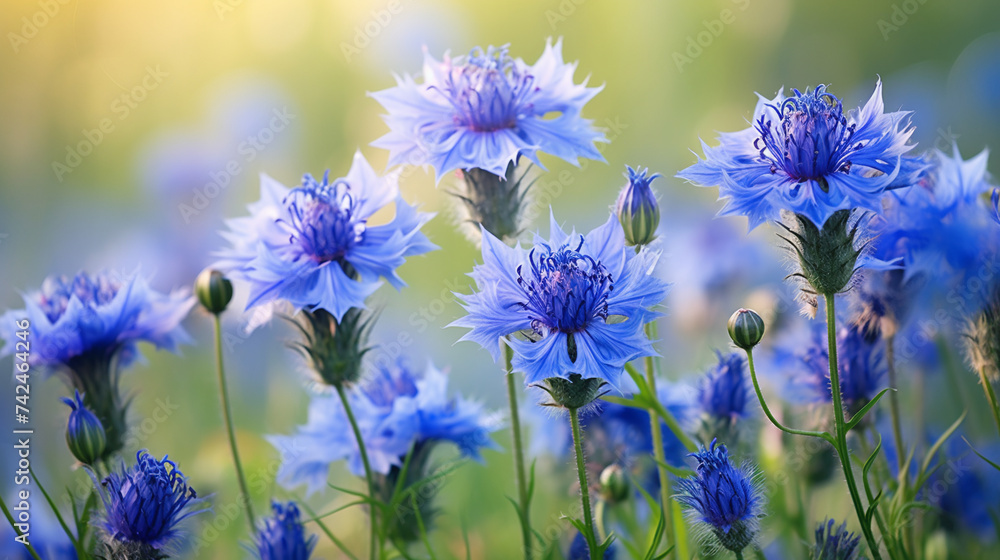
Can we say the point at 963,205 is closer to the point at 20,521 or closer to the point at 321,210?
the point at 321,210

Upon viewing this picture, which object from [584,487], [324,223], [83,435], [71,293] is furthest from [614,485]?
[71,293]

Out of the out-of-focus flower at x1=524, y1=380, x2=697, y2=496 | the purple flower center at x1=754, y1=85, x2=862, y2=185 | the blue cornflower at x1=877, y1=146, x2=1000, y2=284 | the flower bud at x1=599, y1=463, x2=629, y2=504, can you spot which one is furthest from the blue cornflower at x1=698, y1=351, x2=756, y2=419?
the purple flower center at x1=754, y1=85, x2=862, y2=185

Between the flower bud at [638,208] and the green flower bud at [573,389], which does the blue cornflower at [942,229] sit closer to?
the flower bud at [638,208]

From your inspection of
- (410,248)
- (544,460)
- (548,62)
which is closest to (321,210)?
(410,248)

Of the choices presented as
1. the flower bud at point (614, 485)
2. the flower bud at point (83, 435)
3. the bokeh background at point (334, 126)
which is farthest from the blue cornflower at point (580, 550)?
the flower bud at point (83, 435)

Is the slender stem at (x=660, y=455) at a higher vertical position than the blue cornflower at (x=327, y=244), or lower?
lower

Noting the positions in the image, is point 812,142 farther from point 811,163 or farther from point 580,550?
point 580,550

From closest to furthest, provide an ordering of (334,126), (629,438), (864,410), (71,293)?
(864,410) → (71,293) → (629,438) → (334,126)

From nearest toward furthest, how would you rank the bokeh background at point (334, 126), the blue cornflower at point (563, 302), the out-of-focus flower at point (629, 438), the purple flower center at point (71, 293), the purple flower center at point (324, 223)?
1. the blue cornflower at point (563, 302)
2. the purple flower center at point (324, 223)
3. the purple flower center at point (71, 293)
4. the out-of-focus flower at point (629, 438)
5. the bokeh background at point (334, 126)
